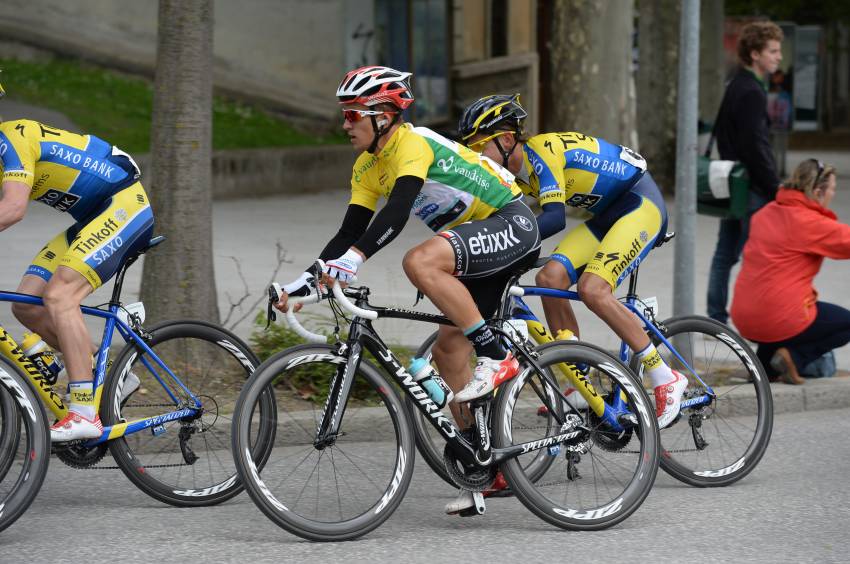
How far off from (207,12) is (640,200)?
2.69 m

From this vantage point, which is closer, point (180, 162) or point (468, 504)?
point (468, 504)

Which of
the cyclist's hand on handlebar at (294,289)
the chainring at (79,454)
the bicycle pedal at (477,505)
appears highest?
the cyclist's hand on handlebar at (294,289)

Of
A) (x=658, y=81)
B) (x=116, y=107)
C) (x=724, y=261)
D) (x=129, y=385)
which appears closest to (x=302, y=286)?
(x=129, y=385)

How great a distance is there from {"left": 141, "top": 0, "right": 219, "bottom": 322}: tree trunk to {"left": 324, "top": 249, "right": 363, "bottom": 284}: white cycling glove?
2.67 metres

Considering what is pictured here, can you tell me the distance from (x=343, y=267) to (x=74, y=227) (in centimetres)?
142

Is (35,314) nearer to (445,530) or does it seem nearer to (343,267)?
(343,267)

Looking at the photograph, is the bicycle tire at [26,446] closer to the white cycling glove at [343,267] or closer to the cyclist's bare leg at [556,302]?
the white cycling glove at [343,267]

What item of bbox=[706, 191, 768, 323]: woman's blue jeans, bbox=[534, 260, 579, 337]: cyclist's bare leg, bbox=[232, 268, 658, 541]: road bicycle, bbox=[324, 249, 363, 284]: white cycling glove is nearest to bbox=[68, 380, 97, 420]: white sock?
bbox=[232, 268, 658, 541]: road bicycle

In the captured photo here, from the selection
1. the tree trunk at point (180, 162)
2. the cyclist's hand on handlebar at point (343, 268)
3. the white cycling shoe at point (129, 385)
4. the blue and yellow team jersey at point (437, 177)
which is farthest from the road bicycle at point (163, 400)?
the tree trunk at point (180, 162)

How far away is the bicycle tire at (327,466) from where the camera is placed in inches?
197

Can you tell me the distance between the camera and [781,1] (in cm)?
3253

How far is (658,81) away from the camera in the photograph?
19891 millimetres

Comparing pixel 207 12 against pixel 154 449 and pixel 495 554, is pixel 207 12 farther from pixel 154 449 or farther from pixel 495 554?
pixel 495 554

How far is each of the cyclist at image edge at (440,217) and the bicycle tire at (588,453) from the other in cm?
17
